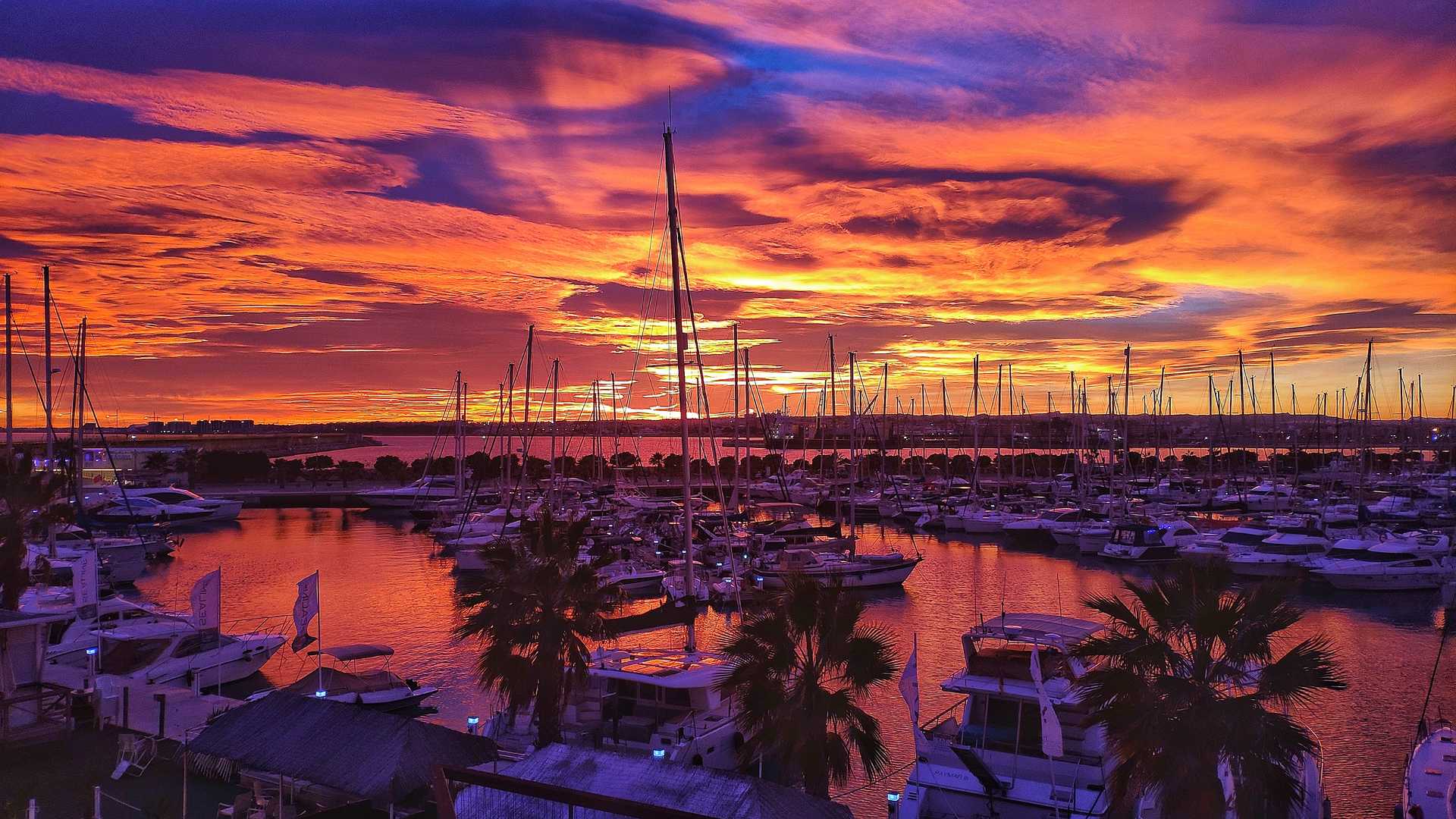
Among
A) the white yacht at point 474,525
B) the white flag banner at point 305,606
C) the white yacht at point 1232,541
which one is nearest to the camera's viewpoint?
the white flag banner at point 305,606

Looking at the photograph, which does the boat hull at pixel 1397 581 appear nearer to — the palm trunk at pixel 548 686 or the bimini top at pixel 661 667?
the bimini top at pixel 661 667

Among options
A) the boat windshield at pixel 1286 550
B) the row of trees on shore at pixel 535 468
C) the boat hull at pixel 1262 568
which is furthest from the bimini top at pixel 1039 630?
Result: the row of trees on shore at pixel 535 468

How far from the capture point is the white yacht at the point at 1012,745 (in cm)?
1894

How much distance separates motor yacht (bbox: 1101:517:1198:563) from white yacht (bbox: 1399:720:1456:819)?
4622 cm

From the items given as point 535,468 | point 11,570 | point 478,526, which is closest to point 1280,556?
point 478,526

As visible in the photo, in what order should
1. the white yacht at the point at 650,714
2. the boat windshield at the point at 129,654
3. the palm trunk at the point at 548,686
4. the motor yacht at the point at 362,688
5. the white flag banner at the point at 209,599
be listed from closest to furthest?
the palm trunk at the point at 548,686 → the white yacht at the point at 650,714 → the motor yacht at the point at 362,688 → the white flag banner at the point at 209,599 → the boat windshield at the point at 129,654

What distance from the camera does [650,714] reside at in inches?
939

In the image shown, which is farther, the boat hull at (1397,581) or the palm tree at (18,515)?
the boat hull at (1397,581)

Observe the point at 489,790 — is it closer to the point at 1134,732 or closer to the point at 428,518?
the point at 1134,732

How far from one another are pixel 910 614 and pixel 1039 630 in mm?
28672

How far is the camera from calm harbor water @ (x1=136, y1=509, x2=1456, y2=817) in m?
Answer: 30.0

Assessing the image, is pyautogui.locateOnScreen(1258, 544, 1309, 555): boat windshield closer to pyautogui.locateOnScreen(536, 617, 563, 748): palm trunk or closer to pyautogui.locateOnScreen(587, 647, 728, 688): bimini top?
pyautogui.locateOnScreen(587, 647, 728, 688): bimini top

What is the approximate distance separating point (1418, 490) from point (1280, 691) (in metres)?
105

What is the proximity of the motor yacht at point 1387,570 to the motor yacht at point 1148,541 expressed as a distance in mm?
11618
